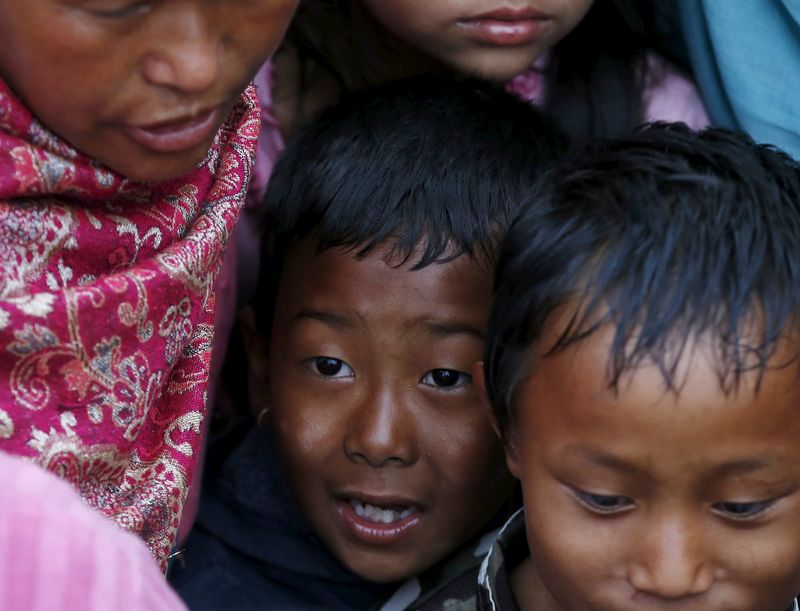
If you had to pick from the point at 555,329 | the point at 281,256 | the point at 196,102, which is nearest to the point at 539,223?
the point at 555,329

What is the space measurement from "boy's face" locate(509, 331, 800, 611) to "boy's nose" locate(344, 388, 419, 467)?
0.35 m

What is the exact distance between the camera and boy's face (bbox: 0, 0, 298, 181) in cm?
117

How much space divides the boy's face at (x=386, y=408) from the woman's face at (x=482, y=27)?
358mm

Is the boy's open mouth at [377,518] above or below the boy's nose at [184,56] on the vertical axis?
below

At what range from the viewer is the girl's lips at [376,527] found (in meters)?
1.77

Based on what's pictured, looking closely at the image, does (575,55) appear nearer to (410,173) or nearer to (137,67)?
(410,173)

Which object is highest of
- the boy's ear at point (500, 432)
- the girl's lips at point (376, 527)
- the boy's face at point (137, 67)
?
the boy's face at point (137, 67)

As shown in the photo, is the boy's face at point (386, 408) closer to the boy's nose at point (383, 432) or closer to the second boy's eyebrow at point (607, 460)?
the boy's nose at point (383, 432)

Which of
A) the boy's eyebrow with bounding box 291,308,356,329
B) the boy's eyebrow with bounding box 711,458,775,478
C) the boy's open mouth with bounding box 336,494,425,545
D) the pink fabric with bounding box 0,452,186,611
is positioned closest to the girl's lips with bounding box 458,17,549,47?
the boy's eyebrow with bounding box 291,308,356,329

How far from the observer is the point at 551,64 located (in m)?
2.22

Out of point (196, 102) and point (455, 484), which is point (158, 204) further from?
point (455, 484)

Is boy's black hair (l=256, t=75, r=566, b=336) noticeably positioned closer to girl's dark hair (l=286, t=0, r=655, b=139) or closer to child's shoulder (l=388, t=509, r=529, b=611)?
girl's dark hair (l=286, t=0, r=655, b=139)

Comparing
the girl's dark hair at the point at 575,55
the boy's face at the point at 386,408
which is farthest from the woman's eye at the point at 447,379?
the girl's dark hair at the point at 575,55

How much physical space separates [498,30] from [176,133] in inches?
27.6
